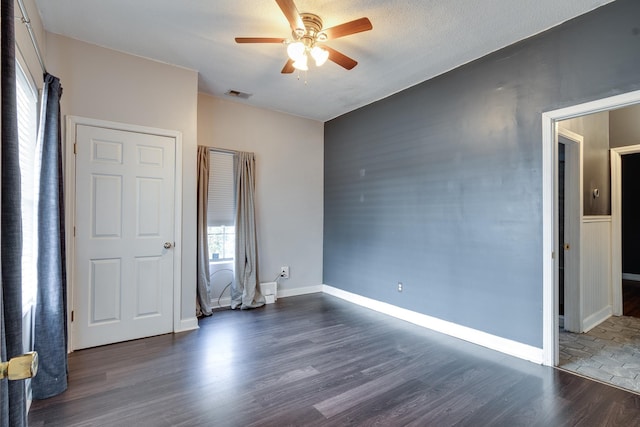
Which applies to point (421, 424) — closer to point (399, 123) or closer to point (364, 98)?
point (399, 123)

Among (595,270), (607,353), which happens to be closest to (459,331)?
(607,353)

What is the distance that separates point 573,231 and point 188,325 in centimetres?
452

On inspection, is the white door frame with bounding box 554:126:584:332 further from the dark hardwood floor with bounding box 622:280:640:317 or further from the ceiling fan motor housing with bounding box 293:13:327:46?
the ceiling fan motor housing with bounding box 293:13:327:46

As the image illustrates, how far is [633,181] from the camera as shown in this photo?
6484 mm

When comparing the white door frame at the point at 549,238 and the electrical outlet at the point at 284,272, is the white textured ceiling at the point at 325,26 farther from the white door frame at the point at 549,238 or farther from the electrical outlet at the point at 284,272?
the electrical outlet at the point at 284,272

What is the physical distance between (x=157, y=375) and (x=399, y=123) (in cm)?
379

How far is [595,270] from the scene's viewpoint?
12.2 feet

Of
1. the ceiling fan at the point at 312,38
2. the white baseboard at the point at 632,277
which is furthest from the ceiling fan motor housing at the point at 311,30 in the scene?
the white baseboard at the point at 632,277

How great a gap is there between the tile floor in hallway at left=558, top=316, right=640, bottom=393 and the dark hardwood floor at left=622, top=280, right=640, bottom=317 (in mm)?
500

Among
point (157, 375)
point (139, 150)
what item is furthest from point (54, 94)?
point (157, 375)

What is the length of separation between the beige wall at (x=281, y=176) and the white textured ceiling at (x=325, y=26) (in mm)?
749

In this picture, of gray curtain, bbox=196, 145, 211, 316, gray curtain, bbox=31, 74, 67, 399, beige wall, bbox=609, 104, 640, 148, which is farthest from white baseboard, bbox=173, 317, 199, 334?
beige wall, bbox=609, 104, 640, 148

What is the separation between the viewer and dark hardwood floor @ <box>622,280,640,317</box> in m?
4.14

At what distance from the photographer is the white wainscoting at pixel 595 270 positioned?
353 cm
